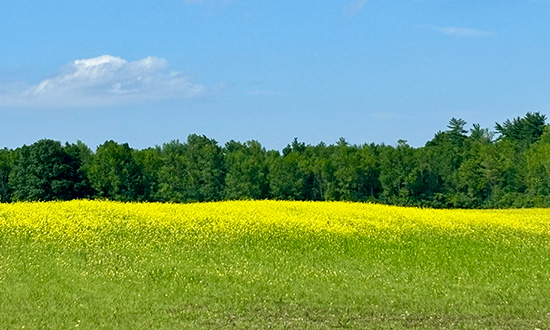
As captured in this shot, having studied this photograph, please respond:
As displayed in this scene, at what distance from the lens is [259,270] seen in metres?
23.2

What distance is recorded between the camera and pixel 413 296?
21.1 metres

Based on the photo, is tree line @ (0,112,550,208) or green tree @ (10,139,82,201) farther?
tree line @ (0,112,550,208)

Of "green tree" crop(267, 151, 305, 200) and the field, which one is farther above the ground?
"green tree" crop(267, 151, 305, 200)

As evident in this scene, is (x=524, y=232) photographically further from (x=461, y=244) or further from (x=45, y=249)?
(x=45, y=249)

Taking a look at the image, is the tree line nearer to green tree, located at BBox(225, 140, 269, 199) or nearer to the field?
green tree, located at BBox(225, 140, 269, 199)

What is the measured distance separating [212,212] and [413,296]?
12.7m

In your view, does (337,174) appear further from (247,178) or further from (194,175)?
(194,175)

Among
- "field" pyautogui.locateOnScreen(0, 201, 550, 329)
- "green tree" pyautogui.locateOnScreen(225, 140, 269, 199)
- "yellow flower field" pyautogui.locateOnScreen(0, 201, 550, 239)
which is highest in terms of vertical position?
"green tree" pyautogui.locateOnScreen(225, 140, 269, 199)

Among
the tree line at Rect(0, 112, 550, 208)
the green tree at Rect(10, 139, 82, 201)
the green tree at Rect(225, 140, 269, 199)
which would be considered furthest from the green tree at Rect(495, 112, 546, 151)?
the green tree at Rect(10, 139, 82, 201)

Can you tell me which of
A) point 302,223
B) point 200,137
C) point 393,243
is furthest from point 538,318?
point 200,137

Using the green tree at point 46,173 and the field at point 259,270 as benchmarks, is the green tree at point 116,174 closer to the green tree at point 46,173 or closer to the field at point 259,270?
the green tree at point 46,173

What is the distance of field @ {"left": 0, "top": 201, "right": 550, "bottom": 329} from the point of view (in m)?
18.8

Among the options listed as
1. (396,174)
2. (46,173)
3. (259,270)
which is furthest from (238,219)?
(396,174)

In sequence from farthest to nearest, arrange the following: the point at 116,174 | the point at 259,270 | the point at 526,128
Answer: the point at 526,128, the point at 116,174, the point at 259,270
